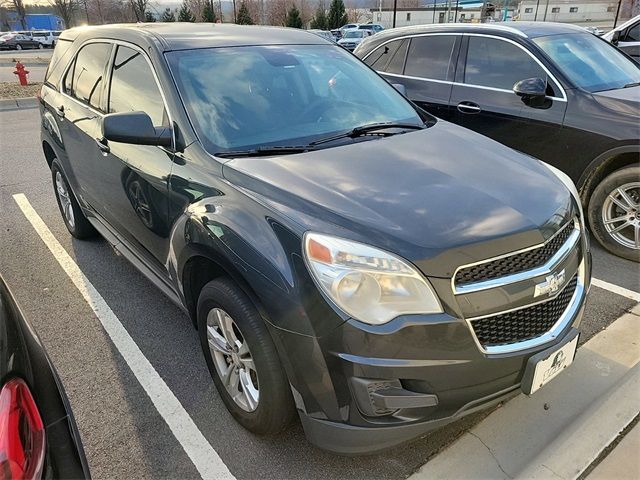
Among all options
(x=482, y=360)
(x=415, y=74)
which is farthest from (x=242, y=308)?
(x=415, y=74)

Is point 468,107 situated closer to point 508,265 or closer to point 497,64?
point 497,64

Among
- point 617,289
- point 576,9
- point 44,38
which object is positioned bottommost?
point 44,38

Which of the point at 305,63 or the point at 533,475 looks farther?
the point at 305,63

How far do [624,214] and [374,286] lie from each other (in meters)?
3.38

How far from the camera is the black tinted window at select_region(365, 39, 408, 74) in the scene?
5.59 m

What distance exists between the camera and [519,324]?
74.4 inches

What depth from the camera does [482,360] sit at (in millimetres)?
1785

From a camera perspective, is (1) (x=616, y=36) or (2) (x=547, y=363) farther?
(1) (x=616, y=36)

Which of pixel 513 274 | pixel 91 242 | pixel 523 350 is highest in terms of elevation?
pixel 513 274

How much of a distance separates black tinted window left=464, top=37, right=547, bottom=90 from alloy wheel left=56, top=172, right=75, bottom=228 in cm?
399

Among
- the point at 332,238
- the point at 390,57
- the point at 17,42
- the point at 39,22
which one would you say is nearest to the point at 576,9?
the point at 39,22

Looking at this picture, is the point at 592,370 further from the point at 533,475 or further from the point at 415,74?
the point at 415,74

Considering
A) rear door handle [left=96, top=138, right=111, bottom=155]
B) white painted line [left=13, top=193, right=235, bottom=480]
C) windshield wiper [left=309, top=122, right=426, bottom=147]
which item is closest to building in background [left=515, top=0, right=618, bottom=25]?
windshield wiper [left=309, top=122, right=426, bottom=147]

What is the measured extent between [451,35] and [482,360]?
14.0ft
